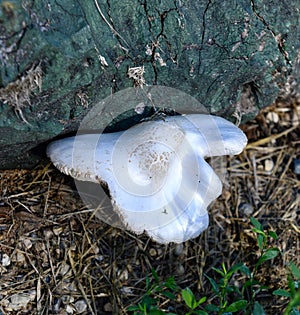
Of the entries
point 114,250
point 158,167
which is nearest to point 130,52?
point 158,167

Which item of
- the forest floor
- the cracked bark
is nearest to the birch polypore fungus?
the cracked bark

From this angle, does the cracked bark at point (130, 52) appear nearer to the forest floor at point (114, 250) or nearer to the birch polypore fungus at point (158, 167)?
the birch polypore fungus at point (158, 167)

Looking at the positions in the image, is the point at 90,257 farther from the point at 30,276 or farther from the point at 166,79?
the point at 166,79

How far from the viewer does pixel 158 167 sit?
2.48m

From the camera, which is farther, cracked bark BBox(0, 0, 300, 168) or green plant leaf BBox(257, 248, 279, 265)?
green plant leaf BBox(257, 248, 279, 265)

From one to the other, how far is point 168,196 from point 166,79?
1.96 feet

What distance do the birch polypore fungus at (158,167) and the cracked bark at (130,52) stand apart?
152mm

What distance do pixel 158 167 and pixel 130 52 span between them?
57 centimetres

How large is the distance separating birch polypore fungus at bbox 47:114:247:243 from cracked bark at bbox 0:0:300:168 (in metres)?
0.15

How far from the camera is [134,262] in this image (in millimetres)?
2777

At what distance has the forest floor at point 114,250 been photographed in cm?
256

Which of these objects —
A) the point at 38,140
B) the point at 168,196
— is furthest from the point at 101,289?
the point at 38,140

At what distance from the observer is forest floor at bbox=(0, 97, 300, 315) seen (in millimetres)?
2561

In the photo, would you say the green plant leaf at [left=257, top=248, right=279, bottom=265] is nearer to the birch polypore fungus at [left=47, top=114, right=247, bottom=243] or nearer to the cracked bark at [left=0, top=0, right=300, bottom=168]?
the birch polypore fungus at [left=47, top=114, right=247, bottom=243]
